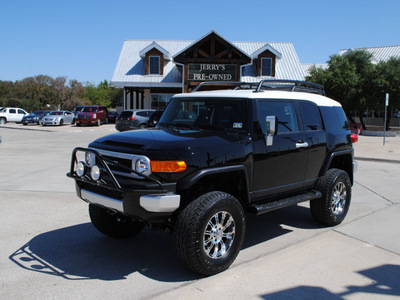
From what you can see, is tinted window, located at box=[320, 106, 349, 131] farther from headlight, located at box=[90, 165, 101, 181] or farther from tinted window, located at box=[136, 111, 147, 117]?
tinted window, located at box=[136, 111, 147, 117]

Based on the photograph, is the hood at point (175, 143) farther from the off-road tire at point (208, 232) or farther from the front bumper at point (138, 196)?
the off-road tire at point (208, 232)

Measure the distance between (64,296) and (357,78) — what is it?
1060 inches

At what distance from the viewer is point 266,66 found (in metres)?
32.1

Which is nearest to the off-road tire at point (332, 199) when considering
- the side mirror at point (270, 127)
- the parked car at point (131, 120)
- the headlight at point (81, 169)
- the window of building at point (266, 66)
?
the side mirror at point (270, 127)

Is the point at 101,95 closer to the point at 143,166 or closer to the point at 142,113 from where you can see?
the point at 142,113

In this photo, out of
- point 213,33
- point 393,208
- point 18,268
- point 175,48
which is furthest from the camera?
point 175,48

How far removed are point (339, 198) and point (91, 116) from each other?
96.6 ft

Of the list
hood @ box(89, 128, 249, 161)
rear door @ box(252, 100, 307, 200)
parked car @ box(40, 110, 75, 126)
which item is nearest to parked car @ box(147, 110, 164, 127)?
hood @ box(89, 128, 249, 161)

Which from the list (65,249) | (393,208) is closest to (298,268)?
(65,249)

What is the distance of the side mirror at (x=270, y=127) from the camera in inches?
170

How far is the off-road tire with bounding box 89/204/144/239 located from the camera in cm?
484

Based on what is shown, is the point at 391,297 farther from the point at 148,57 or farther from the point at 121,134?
the point at 148,57

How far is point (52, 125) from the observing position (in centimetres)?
3412

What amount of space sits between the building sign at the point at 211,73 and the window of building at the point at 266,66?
155 inches
